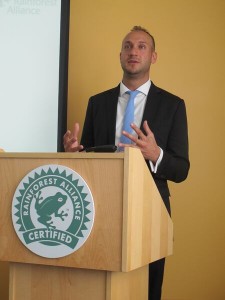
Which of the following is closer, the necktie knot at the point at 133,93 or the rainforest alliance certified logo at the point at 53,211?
the rainforest alliance certified logo at the point at 53,211

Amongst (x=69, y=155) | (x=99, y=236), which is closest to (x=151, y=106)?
(x=69, y=155)

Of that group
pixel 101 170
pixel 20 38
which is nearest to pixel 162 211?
pixel 101 170

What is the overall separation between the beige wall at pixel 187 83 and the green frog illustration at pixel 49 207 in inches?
60.7

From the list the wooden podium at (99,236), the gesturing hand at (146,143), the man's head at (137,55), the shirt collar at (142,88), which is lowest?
the wooden podium at (99,236)

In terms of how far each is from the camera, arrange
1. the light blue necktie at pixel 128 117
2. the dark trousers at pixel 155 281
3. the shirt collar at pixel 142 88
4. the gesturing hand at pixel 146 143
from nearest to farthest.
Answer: the gesturing hand at pixel 146 143 < the dark trousers at pixel 155 281 < the light blue necktie at pixel 128 117 < the shirt collar at pixel 142 88

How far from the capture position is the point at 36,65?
111 inches

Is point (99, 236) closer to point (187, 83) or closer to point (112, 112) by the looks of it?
point (112, 112)

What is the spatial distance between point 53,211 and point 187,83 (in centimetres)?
169

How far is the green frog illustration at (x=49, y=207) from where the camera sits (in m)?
1.43

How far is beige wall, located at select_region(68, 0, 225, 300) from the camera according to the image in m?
2.85

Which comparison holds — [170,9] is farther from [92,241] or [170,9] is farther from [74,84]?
[92,241]

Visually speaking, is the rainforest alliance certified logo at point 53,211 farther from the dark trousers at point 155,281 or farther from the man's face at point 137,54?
the man's face at point 137,54

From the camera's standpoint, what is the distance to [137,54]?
238 cm

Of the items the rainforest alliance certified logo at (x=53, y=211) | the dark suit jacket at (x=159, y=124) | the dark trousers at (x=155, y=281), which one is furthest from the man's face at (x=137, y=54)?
the rainforest alliance certified logo at (x=53, y=211)
